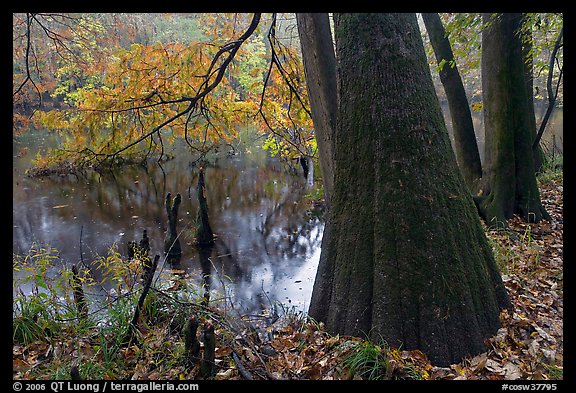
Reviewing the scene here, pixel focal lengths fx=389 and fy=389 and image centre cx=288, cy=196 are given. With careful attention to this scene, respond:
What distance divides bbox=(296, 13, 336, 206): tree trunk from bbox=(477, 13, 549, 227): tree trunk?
140 inches

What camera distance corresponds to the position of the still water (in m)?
8.65

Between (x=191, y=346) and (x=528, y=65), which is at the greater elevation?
(x=528, y=65)

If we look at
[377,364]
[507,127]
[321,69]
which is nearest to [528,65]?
[507,127]

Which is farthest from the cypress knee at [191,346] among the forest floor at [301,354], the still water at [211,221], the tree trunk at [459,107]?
the tree trunk at [459,107]

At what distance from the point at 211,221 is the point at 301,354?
9802 mm

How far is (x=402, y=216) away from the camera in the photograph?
126 inches

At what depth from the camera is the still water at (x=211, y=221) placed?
8648 millimetres

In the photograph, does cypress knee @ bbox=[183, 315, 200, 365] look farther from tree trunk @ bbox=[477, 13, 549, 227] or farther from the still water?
tree trunk @ bbox=[477, 13, 549, 227]

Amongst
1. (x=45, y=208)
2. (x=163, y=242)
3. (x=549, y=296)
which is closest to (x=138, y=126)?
(x=163, y=242)

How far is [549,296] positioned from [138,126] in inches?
261

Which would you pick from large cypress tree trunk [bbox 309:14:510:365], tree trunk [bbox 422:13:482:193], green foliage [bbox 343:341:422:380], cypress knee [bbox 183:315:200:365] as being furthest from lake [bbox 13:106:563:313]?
tree trunk [bbox 422:13:482:193]

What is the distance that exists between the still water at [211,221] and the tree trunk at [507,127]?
4121 mm

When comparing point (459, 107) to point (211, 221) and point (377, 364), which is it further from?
point (211, 221)

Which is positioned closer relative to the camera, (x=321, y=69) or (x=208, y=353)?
(x=208, y=353)
